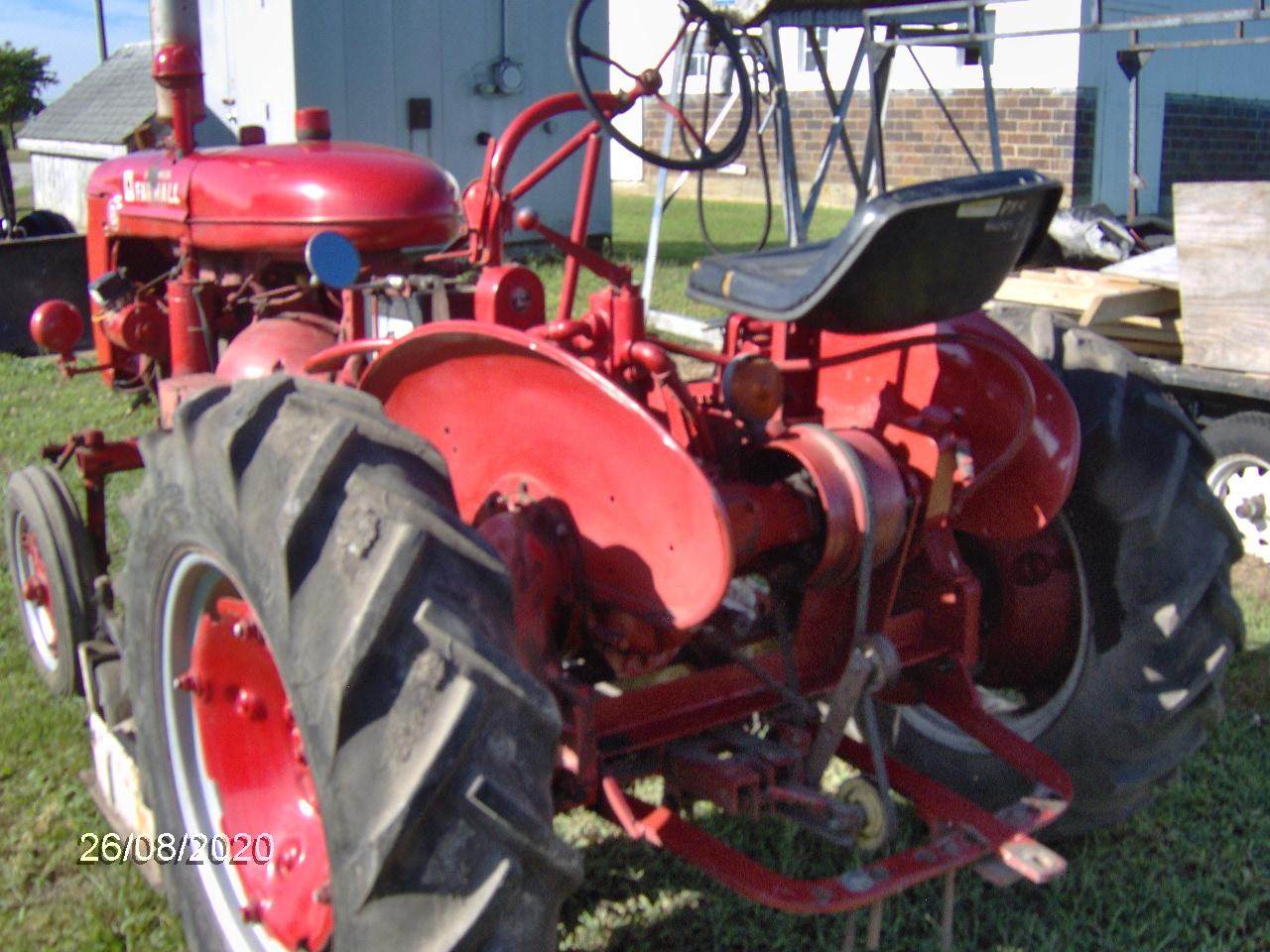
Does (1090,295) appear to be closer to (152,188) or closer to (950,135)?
(152,188)

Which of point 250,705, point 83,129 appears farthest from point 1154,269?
point 83,129

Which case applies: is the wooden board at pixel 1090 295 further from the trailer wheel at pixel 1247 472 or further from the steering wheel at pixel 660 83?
the steering wheel at pixel 660 83

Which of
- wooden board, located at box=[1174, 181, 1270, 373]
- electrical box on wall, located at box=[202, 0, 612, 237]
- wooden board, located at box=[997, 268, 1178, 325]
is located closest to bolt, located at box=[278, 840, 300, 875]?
wooden board, located at box=[997, 268, 1178, 325]

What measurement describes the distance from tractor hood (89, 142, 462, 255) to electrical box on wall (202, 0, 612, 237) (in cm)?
673

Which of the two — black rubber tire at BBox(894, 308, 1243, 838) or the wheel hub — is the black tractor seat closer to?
black rubber tire at BBox(894, 308, 1243, 838)

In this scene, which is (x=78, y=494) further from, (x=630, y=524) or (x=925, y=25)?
(x=925, y=25)

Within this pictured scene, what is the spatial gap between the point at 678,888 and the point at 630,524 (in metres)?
1.01

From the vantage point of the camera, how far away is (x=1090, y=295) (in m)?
4.87

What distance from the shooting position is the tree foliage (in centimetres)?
2231

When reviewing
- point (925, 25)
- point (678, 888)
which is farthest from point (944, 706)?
point (925, 25)

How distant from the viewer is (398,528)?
164 cm

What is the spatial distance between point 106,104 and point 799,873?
15427mm

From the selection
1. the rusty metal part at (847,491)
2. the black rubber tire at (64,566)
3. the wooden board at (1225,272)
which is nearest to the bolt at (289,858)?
the rusty metal part at (847,491)

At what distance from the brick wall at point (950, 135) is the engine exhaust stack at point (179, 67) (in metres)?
8.60
